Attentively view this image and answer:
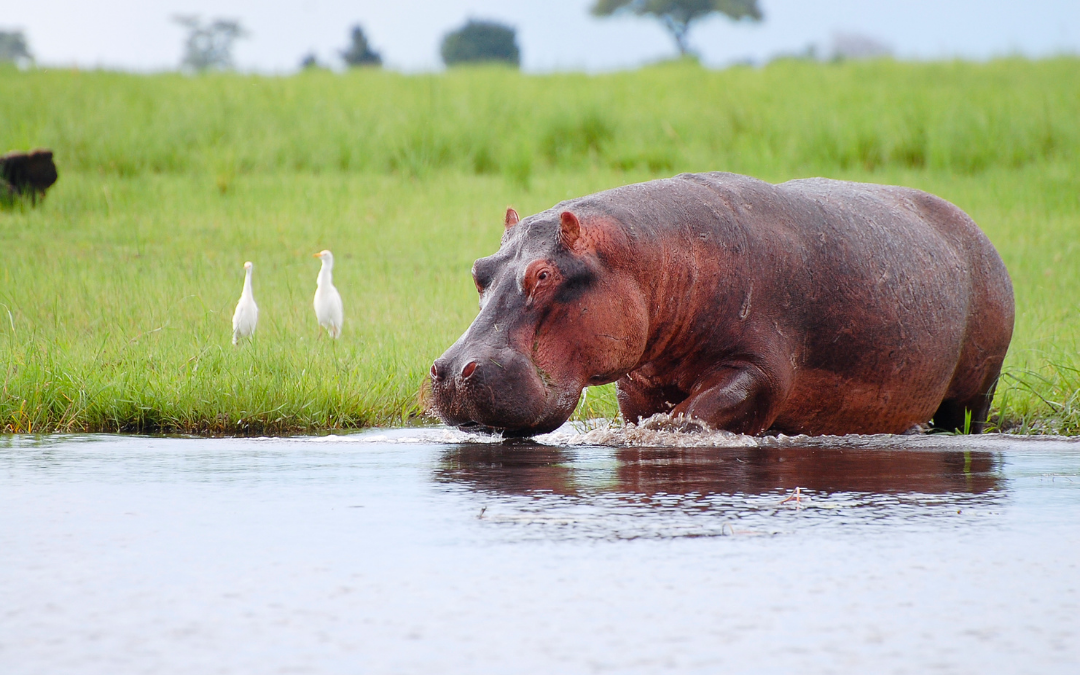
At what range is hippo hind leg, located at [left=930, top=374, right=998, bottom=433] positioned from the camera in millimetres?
5488

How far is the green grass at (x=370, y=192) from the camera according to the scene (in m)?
5.69

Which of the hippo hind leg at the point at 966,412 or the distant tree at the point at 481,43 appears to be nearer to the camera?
the hippo hind leg at the point at 966,412

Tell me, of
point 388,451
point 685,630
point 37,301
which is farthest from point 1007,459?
point 37,301

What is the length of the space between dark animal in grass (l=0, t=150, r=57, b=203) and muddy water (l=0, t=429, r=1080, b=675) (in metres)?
8.60

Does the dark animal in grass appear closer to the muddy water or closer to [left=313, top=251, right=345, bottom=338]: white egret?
[left=313, top=251, right=345, bottom=338]: white egret

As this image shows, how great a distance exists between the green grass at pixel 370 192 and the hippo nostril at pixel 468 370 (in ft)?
5.75

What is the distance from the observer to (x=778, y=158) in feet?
45.2

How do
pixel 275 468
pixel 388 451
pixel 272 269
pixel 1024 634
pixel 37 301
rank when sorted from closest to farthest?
pixel 1024 634 → pixel 275 468 → pixel 388 451 → pixel 37 301 → pixel 272 269

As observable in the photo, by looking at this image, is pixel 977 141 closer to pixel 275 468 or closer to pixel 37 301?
pixel 37 301

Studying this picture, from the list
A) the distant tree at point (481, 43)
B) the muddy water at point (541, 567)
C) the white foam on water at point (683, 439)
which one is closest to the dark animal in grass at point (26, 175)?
the white foam on water at point (683, 439)

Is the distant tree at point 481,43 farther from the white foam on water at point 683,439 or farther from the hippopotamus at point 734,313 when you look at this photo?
the white foam on water at point 683,439

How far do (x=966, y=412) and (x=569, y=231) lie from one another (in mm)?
2224

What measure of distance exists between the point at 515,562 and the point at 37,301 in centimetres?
633

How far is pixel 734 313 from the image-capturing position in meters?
4.52
